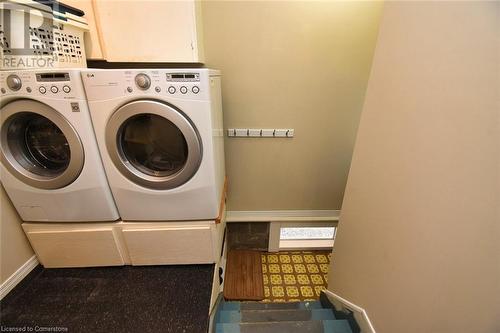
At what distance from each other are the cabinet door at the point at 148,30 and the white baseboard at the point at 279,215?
1.40m

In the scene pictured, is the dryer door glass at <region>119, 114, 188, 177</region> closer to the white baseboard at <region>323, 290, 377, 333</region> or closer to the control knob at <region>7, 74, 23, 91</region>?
the control knob at <region>7, 74, 23, 91</region>

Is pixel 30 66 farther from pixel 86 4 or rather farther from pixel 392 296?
pixel 392 296

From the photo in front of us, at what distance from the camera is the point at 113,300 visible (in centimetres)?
Result: 122

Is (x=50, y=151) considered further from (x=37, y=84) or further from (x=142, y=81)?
(x=142, y=81)

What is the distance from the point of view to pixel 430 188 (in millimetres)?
774

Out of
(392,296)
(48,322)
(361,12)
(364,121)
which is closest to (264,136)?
(364,121)

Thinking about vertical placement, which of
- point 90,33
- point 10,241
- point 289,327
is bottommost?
point 289,327

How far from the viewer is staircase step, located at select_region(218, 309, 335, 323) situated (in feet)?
4.94

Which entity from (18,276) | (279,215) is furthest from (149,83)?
(279,215)

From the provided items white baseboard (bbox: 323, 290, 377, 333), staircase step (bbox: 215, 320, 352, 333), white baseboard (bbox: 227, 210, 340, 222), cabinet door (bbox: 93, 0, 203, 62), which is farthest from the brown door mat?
cabinet door (bbox: 93, 0, 203, 62)

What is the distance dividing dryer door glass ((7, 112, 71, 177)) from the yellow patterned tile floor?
1863mm

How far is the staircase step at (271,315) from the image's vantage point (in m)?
1.51

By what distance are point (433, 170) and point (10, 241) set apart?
219 cm

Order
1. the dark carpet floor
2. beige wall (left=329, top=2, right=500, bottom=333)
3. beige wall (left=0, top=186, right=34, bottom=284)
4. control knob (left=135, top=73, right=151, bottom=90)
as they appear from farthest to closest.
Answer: beige wall (left=0, top=186, right=34, bottom=284), the dark carpet floor, control knob (left=135, top=73, right=151, bottom=90), beige wall (left=329, top=2, right=500, bottom=333)
